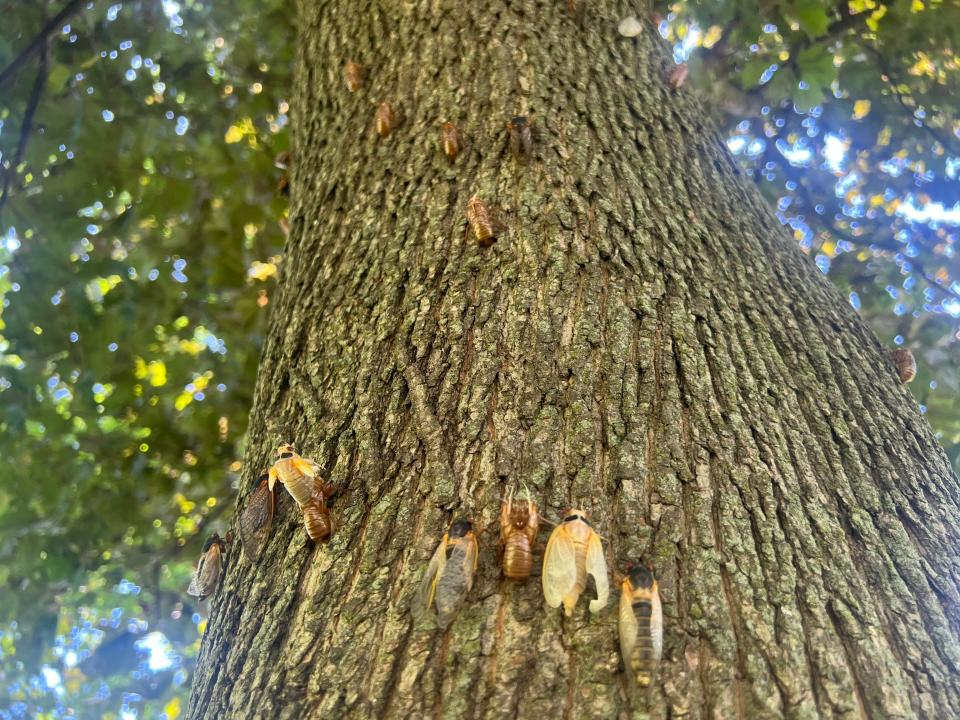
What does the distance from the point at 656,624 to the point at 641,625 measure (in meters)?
0.03

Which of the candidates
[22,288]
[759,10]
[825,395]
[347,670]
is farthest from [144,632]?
[759,10]

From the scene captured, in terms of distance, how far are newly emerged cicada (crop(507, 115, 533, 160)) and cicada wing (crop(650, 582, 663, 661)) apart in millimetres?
1195

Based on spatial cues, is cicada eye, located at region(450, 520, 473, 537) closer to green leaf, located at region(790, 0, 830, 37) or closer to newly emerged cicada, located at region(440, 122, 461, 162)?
newly emerged cicada, located at region(440, 122, 461, 162)

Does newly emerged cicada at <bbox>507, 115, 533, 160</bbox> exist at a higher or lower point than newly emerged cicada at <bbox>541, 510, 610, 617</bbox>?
higher

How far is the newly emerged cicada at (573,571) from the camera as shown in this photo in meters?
1.03

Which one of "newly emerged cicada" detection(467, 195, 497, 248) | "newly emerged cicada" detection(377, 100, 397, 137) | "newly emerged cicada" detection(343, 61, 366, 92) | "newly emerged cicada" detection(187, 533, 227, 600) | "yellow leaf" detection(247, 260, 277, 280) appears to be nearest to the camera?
"newly emerged cicada" detection(187, 533, 227, 600)

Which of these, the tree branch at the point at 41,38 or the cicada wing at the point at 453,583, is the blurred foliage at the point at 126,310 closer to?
the tree branch at the point at 41,38

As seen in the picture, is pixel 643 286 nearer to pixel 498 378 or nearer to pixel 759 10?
pixel 498 378

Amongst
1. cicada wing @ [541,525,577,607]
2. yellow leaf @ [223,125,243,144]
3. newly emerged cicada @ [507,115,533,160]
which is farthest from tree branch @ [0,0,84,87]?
cicada wing @ [541,525,577,607]

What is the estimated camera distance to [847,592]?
1.10 meters

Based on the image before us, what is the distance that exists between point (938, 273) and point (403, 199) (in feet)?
12.9

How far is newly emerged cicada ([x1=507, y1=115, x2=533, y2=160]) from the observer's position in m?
1.82

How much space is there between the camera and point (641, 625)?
0.97 meters

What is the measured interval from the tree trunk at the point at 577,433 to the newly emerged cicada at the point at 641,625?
3 cm
